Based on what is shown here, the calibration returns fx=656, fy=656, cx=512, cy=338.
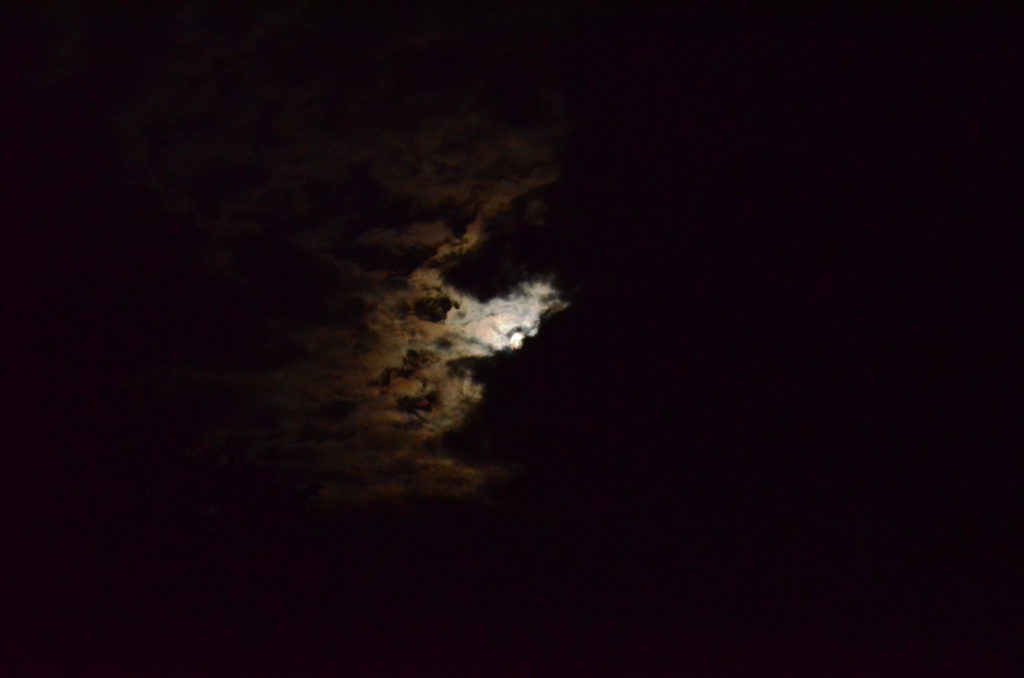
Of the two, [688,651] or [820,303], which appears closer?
[820,303]

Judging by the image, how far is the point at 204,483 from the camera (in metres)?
4.22

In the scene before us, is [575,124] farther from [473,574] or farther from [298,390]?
[473,574]

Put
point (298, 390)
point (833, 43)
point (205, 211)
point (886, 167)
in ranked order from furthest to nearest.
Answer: point (298, 390)
point (205, 211)
point (886, 167)
point (833, 43)

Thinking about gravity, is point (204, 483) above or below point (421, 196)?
below

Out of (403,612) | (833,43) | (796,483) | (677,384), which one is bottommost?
(403,612)

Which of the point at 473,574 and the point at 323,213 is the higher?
the point at 323,213

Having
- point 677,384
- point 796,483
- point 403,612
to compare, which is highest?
point 677,384

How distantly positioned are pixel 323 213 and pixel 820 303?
3.67 metres

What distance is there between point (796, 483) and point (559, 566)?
2.19 metres

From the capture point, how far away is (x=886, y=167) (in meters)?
4.34

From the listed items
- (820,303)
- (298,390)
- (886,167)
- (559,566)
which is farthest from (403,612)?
(886,167)

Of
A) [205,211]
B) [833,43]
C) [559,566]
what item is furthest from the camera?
[559,566]

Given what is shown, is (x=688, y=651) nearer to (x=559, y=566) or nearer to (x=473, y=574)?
(x=559, y=566)

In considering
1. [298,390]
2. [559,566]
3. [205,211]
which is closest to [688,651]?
[559,566]
